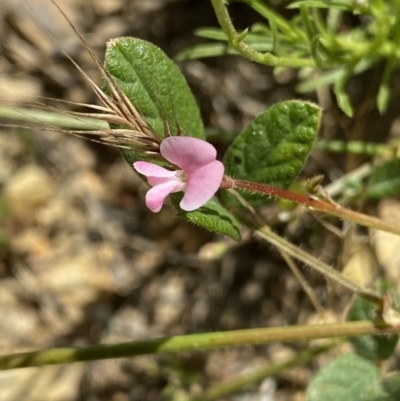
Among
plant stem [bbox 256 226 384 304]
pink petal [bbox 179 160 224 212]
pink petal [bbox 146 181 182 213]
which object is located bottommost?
plant stem [bbox 256 226 384 304]

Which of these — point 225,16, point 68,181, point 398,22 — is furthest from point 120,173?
point 225,16

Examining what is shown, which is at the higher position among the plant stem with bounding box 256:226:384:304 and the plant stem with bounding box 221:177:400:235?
the plant stem with bounding box 221:177:400:235

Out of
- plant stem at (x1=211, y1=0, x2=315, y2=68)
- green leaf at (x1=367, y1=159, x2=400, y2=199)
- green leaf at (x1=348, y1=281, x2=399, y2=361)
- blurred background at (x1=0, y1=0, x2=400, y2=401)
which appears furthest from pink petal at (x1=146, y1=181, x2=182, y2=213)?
blurred background at (x1=0, y1=0, x2=400, y2=401)

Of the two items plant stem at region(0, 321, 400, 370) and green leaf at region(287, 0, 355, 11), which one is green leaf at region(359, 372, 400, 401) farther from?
green leaf at region(287, 0, 355, 11)

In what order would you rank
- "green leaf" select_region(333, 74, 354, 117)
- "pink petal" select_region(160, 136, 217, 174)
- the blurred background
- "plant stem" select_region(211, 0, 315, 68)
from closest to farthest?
1. "pink petal" select_region(160, 136, 217, 174)
2. "plant stem" select_region(211, 0, 315, 68)
3. "green leaf" select_region(333, 74, 354, 117)
4. the blurred background

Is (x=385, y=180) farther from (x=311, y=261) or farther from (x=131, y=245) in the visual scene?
(x=131, y=245)

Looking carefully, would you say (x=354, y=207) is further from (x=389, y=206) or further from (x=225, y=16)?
(x=225, y=16)

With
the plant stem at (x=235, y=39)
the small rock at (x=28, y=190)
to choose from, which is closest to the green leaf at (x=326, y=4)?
the plant stem at (x=235, y=39)
